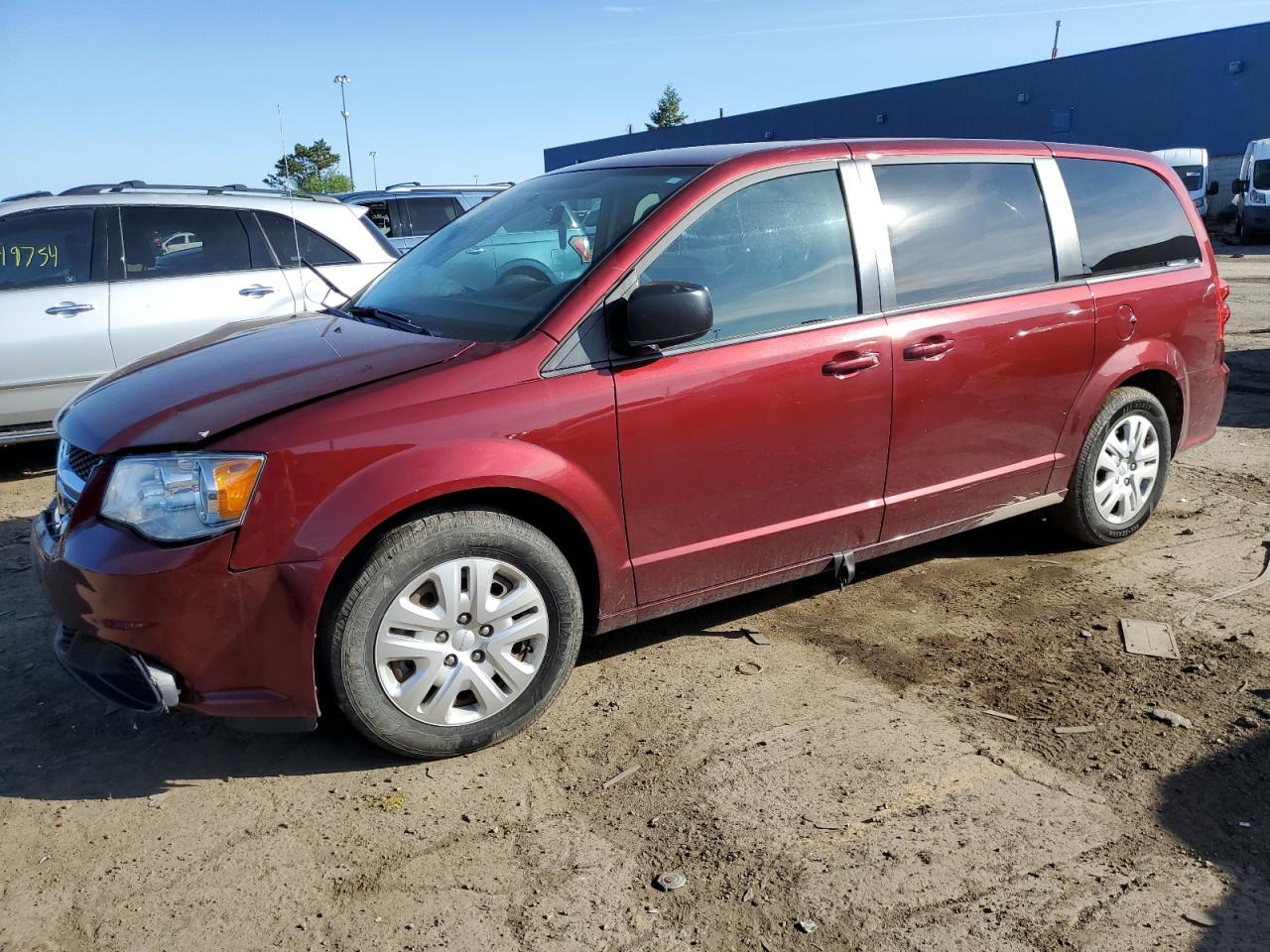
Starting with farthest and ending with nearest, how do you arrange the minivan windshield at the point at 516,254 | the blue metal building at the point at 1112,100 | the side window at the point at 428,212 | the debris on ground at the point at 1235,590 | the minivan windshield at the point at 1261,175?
the blue metal building at the point at 1112,100 → the minivan windshield at the point at 1261,175 → the side window at the point at 428,212 → the debris on ground at the point at 1235,590 → the minivan windshield at the point at 516,254

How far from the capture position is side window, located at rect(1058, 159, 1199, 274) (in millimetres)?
4750

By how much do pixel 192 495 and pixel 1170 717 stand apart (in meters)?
3.19

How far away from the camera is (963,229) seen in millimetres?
4332

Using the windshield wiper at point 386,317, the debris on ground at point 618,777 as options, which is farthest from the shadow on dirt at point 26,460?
the debris on ground at point 618,777

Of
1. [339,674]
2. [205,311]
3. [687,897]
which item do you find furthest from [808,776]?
[205,311]

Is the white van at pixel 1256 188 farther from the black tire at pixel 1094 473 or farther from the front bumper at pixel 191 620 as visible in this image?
the front bumper at pixel 191 620

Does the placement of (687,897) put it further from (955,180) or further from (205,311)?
(205,311)

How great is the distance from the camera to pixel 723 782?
3162 mm

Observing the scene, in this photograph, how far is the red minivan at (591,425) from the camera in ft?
9.82

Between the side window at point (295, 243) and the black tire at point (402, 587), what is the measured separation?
458cm

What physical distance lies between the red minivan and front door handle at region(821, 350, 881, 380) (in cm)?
1

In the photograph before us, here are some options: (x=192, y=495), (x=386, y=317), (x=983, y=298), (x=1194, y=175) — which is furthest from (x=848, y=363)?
(x=1194, y=175)

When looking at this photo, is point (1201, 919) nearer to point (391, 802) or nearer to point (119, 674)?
point (391, 802)

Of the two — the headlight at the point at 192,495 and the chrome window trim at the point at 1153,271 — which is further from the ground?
the chrome window trim at the point at 1153,271
